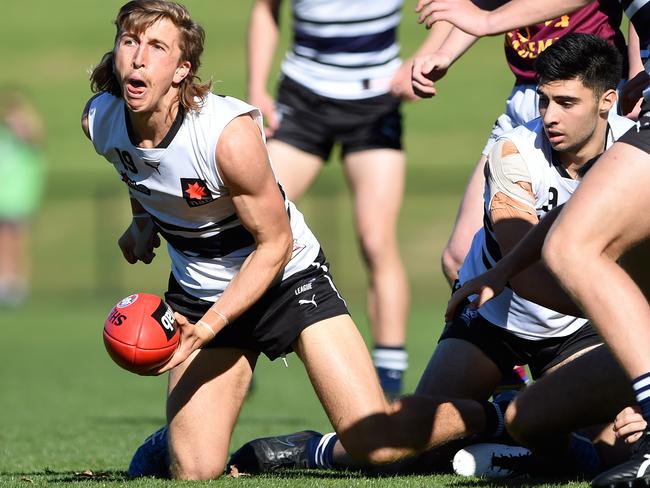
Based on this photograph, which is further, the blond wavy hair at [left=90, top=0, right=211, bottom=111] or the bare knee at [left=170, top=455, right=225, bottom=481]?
the bare knee at [left=170, top=455, right=225, bottom=481]

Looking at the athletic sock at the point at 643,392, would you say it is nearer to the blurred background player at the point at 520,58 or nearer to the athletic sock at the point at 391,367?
the blurred background player at the point at 520,58

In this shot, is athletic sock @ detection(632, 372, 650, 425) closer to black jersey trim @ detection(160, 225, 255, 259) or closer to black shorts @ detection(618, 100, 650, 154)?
black shorts @ detection(618, 100, 650, 154)

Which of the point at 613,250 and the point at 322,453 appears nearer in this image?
the point at 613,250

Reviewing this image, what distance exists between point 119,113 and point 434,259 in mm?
16120

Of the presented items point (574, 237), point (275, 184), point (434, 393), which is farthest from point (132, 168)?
point (574, 237)

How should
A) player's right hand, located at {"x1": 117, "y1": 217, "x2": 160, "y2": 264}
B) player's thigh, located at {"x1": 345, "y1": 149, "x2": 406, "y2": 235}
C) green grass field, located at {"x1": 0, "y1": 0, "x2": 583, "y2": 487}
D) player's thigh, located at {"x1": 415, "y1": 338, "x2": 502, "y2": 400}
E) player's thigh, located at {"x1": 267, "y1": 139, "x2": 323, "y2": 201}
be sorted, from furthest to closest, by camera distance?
player's thigh, located at {"x1": 345, "y1": 149, "x2": 406, "y2": 235}
player's thigh, located at {"x1": 267, "y1": 139, "x2": 323, "y2": 201}
green grass field, located at {"x1": 0, "y1": 0, "x2": 583, "y2": 487}
player's right hand, located at {"x1": 117, "y1": 217, "x2": 160, "y2": 264}
player's thigh, located at {"x1": 415, "y1": 338, "x2": 502, "y2": 400}

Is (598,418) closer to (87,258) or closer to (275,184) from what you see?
(275,184)

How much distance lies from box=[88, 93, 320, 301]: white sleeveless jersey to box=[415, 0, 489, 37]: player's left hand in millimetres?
840

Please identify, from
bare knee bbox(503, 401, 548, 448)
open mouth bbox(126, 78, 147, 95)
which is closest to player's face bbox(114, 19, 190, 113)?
open mouth bbox(126, 78, 147, 95)

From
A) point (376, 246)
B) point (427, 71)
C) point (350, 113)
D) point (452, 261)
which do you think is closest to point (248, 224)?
point (427, 71)

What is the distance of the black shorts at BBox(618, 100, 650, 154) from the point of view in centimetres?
394

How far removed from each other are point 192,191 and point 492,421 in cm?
156

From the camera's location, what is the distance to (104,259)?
19578mm

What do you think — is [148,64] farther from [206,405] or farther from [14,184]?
[14,184]
